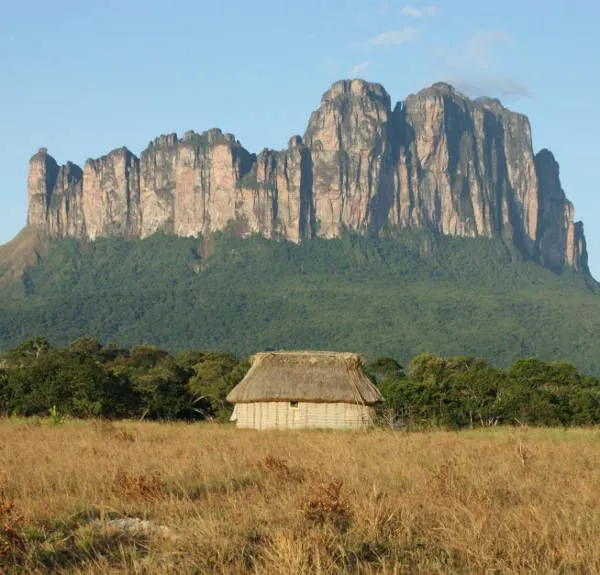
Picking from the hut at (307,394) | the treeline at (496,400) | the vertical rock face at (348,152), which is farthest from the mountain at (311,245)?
the hut at (307,394)

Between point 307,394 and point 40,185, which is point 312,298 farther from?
point 307,394

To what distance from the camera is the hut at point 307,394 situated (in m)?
29.2

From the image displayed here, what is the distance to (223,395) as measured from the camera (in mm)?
40312

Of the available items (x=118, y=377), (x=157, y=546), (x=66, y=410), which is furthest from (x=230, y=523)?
(x=118, y=377)

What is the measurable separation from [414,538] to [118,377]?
94.6 feet

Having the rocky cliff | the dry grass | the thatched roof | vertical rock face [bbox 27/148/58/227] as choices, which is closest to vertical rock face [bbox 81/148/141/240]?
the rocky cliff

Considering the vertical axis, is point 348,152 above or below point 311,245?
above

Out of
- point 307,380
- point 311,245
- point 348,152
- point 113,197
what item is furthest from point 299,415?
point 113,197

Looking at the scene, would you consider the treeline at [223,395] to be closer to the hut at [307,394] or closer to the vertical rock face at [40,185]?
the hut at [307,394]

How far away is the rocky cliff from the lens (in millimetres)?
174000

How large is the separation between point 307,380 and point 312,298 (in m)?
116

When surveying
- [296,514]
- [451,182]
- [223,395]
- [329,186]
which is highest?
[451,182]

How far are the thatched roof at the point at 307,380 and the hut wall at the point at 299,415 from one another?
0.17m

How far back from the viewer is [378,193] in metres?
176
